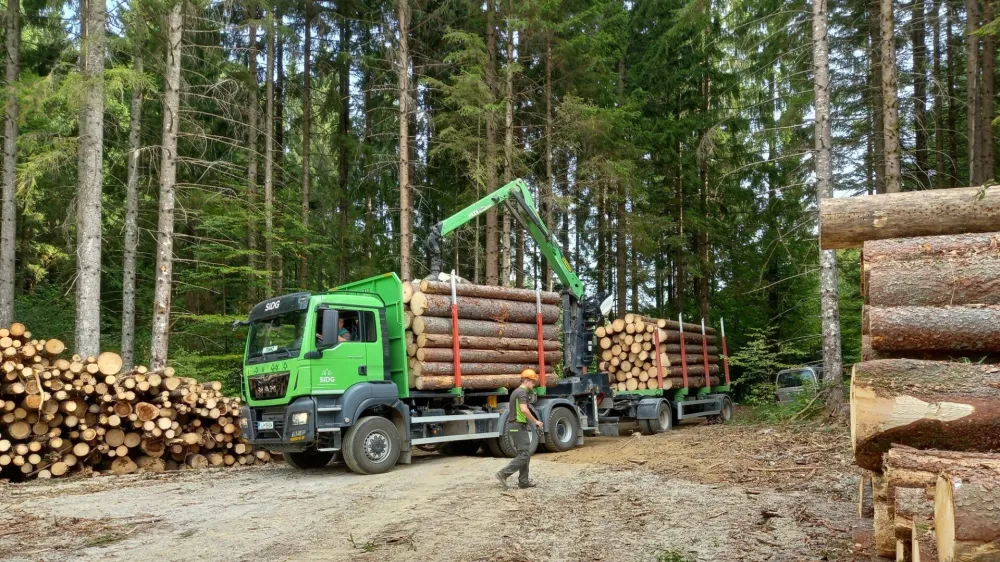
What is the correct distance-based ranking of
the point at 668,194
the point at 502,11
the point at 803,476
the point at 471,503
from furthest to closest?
1. the point at 668,194
2. the point at 502,11
3. the point at 803,476
4. the point at 471,503

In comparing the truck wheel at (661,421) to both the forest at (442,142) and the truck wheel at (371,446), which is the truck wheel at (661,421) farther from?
the truck wheel at (371,446)

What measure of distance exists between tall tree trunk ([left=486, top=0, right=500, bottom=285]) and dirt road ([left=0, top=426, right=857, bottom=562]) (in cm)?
827

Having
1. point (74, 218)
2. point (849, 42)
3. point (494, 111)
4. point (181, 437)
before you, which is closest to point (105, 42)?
point (74, 218)

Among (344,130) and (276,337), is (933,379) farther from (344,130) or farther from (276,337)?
(344,130)

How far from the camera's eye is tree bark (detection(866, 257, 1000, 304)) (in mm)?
5355

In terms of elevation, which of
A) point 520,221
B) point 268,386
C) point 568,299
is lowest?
point 268,386

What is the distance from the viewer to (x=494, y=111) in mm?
18641

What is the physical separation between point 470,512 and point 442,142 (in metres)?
13.6

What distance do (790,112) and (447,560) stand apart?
1615 cm

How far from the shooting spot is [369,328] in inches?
452

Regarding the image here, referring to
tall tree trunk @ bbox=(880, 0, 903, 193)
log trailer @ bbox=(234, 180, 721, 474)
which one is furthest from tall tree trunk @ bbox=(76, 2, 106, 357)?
tall tree trunk @ bbox=(880, 0, 903, 193)

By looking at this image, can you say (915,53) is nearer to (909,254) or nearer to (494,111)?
(494,111)

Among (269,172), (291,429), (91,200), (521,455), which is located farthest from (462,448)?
(269,172)

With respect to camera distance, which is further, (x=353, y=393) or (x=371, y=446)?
(x=371, y=446)
